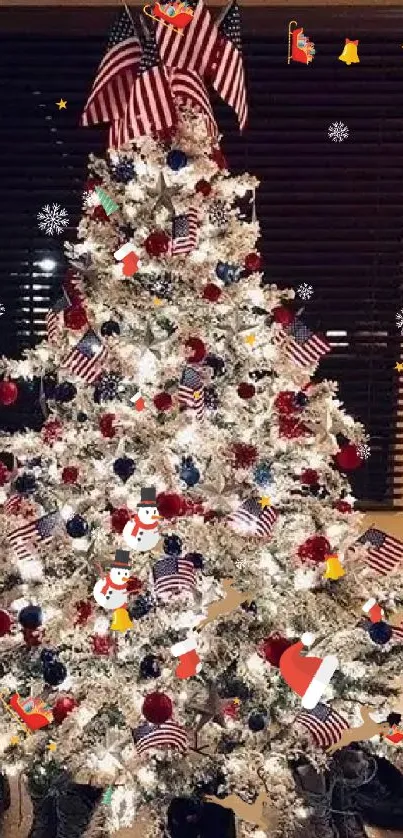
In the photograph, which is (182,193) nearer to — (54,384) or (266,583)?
(54,384)

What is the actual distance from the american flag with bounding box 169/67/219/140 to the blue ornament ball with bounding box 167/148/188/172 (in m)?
0.13

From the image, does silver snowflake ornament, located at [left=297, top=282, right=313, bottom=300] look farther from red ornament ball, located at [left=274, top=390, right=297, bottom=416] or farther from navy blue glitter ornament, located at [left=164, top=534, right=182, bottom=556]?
navy blue glitter ornament, located at [left=164, top=534, right=182, bottom=556]

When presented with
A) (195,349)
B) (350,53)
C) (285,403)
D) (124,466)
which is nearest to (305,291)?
(350,53)

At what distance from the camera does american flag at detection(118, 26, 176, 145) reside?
2.02m

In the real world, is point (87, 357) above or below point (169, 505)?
above

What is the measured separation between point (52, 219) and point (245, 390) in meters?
1.59

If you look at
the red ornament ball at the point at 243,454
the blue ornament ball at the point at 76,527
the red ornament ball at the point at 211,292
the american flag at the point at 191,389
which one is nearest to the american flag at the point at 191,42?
the red ornament ball at the point at 211,292

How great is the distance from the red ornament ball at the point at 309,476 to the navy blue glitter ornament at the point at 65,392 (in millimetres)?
741

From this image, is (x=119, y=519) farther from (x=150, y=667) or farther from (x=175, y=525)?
(x=150, y=667)

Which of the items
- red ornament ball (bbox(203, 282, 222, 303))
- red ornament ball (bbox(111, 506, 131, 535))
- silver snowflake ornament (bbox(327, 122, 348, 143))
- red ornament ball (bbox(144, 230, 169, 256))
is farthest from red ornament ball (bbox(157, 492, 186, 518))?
silver snowflake ornament (bbox(327, 122, 348, 143))

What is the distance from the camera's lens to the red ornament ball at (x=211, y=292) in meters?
2.17

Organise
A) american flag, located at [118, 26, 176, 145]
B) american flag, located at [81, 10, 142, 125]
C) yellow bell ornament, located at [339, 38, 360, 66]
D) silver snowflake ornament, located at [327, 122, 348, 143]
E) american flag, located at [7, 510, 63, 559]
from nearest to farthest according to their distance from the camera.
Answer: american flag, located at [118, 26, 176, 145]
american flag, located at [81, 10, 142, 125]
american flag, located at [7, 510, 63, 559]
yellow bell ornament, located at [339, 38, 360, 66]
silver snowflake ornament, located at [327, 122, 348, 143]

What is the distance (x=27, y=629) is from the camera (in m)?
2.21

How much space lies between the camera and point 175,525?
2.25 m
